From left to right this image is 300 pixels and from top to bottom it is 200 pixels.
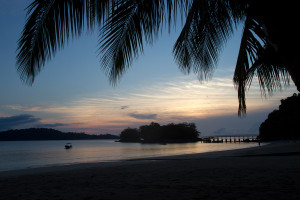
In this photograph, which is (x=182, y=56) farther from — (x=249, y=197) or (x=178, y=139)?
(x=178, y=139)

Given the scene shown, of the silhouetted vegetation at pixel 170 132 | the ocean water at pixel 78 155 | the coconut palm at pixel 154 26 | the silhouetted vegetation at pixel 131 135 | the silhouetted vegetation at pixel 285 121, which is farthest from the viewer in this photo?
the silhouetted vegetation at pixel 131 135

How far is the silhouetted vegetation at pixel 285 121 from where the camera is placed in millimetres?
41656

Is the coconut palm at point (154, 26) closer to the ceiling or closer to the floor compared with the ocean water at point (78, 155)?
closer to the ceiling

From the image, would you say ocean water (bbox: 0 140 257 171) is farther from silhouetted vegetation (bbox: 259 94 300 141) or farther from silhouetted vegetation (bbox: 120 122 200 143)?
silhouetted vegetation (bbox: 120 122 200 143)

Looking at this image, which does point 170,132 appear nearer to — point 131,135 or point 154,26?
point 131,135

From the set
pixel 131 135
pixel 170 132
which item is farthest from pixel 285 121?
pixel 131 135

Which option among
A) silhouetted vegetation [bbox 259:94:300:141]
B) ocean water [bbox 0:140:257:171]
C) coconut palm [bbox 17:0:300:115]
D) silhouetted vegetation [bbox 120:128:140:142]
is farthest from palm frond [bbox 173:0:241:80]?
silhouetted vegetation [bbox 120:128:140:142]

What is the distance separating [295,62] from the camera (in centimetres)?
195

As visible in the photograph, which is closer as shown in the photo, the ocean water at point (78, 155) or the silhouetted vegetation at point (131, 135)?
the ocean water at point (78, 155)

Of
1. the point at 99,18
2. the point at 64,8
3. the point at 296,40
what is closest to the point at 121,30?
the point at 99,18

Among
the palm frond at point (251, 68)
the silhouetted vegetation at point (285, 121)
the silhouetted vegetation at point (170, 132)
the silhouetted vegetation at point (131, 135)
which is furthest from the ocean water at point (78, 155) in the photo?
the silhouetted vegetation at point (131, 135)

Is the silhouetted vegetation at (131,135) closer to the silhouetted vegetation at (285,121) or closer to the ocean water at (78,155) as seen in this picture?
the ocean water at (78,155)

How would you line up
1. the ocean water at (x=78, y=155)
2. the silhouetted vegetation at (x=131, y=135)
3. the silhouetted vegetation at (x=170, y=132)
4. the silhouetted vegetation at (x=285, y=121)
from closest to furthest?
the ocean water at (x=78, y=155)
the silhouetted vegetation at (x=285, y=121)
the silhouetted vegetation at (x=170, y=132)
the silhouetted vegetation at (x=131, y=135)

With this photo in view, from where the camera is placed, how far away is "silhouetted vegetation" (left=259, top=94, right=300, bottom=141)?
41.7 metres
